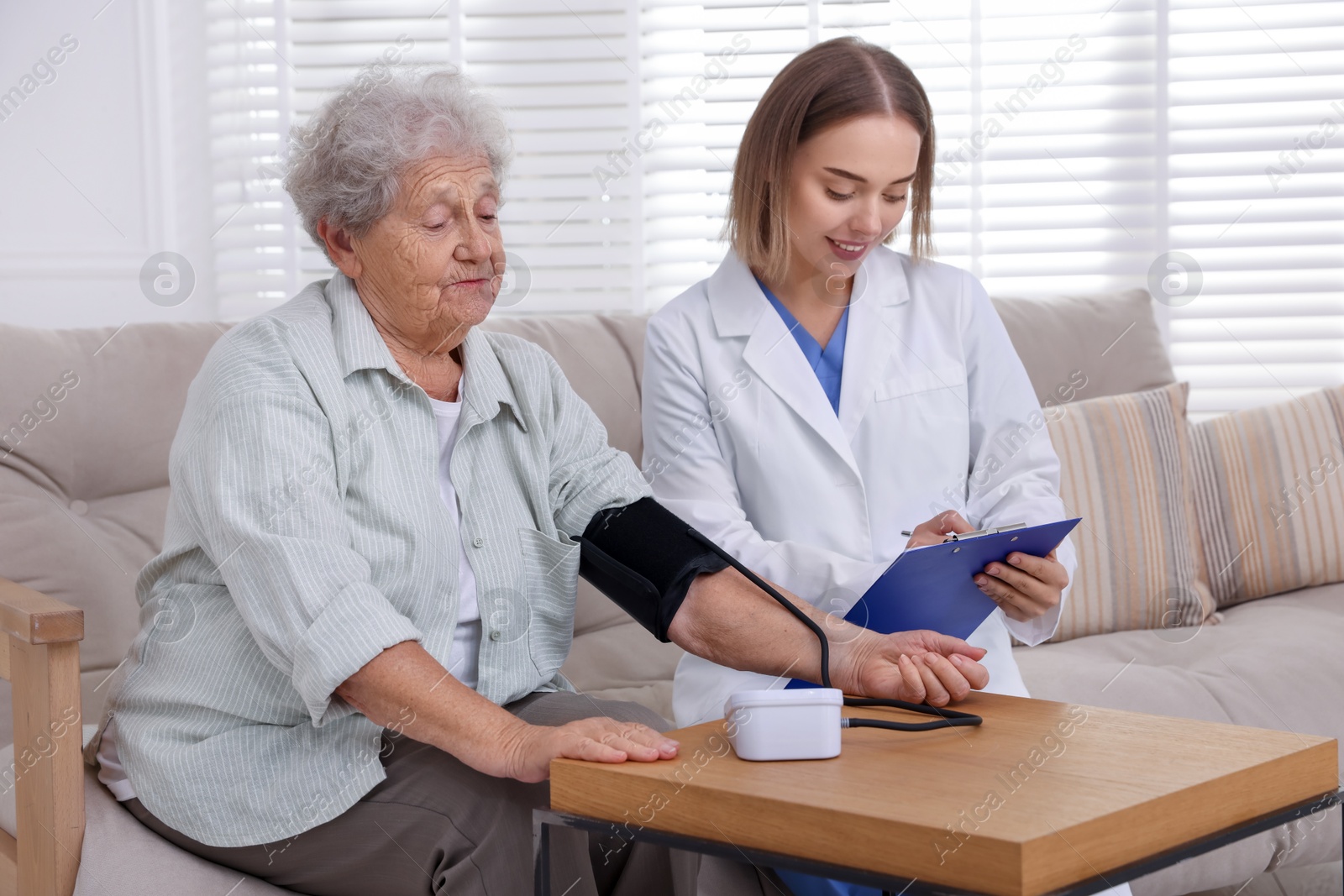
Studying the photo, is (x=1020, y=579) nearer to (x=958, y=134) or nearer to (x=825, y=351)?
(x=825, y=351)

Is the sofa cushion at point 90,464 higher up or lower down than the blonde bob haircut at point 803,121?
lower down

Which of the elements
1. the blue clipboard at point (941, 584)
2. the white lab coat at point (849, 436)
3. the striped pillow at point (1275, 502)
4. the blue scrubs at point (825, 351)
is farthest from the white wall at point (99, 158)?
the striped pillow at point (1275, 502)

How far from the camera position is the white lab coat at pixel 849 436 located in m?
1.40

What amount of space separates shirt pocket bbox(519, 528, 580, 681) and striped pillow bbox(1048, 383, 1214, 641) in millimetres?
1081

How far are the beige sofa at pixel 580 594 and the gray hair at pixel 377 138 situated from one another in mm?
536

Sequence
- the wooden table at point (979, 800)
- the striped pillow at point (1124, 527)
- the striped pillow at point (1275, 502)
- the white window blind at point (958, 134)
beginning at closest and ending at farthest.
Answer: the wooden table at point (979, 800), the striped pillow at point (1124, 527), the striped pillow at point (1275, 502), the white window blind at point (958, 134)

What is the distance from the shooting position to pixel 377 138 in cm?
119

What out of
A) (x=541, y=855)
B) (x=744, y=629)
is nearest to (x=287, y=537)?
(x=541, y=855)

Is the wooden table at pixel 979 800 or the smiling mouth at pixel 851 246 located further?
the smiling mouth at pixel 851 246

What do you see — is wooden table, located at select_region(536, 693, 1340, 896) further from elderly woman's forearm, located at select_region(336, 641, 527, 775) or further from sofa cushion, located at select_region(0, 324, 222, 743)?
sofa cushion, located at select_region(0, 324, 222, 743)

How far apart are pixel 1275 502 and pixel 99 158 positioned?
95.2 inches

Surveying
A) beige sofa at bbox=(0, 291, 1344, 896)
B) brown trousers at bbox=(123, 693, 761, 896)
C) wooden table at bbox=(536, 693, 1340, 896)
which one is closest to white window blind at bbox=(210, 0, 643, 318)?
beige sofa at bbox=(0, 291, 1344, 896)

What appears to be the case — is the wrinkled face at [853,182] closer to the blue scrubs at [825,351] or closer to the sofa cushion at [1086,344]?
the blue scrubs at [825,351]

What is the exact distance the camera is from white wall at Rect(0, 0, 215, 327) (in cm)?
234
